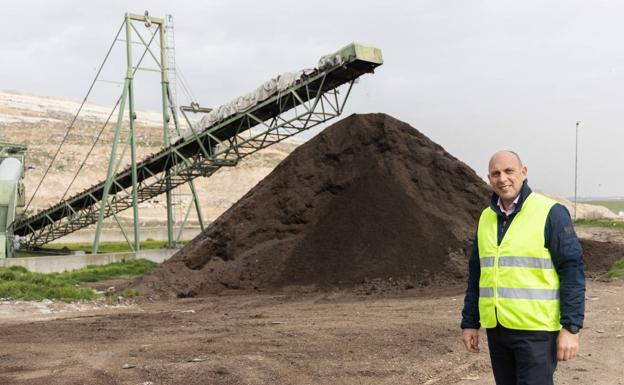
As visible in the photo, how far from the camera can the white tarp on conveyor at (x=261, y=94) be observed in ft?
56.0

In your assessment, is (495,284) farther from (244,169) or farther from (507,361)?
(244,169)

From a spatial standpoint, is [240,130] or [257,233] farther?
[240,130]

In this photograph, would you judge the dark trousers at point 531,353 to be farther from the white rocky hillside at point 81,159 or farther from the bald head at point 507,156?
the white rocky hillside at point 81,159

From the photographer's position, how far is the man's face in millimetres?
3588

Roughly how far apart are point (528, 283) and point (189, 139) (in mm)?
18734

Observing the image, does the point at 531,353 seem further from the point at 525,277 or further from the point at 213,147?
the point at 213,147

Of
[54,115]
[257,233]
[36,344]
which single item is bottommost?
[36,344]

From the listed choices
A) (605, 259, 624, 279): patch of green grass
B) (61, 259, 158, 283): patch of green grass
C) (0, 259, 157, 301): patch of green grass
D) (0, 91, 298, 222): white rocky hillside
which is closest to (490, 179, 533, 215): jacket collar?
(605, 259, 624, 279): patch of green grass

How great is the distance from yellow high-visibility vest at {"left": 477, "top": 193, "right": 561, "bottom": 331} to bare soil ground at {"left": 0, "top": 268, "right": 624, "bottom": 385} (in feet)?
10.0

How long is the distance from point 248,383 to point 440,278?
829 centimetres

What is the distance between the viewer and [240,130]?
66.5 ft

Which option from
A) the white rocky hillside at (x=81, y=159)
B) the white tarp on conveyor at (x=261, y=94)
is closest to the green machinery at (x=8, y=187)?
the white tarp on conveyor at (x=261, y=94)

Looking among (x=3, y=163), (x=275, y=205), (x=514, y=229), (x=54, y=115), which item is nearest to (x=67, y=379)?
(x=514, y=229)

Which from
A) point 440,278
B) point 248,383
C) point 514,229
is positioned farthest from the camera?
point 440,278
